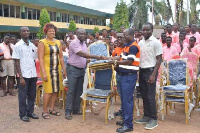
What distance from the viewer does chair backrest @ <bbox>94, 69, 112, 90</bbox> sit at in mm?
5719

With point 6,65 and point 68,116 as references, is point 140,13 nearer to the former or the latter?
point 6,65

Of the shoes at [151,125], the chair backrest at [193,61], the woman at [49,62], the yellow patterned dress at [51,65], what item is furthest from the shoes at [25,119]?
the chair backrest at [193,61]

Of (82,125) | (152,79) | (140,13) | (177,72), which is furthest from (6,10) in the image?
(152,79)

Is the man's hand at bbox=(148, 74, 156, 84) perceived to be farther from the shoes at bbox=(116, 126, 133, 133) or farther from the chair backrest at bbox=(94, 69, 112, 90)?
the chair backrest at bbox=(94, 69, 112, 90)

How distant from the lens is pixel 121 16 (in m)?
33.5

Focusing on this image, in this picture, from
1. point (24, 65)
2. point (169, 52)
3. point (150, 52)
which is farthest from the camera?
point (169, 52)

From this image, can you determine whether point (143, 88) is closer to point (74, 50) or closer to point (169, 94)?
point (169, 94)

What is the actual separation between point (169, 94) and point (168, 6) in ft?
82.6

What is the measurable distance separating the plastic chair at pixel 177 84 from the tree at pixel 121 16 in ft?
91.5

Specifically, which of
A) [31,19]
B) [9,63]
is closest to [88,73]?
[9,63]

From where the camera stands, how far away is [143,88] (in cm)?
517

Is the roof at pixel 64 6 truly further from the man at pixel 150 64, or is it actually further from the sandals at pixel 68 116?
the man at pixel 150 64

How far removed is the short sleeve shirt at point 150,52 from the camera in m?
4.90

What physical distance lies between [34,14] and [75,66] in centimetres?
2143
